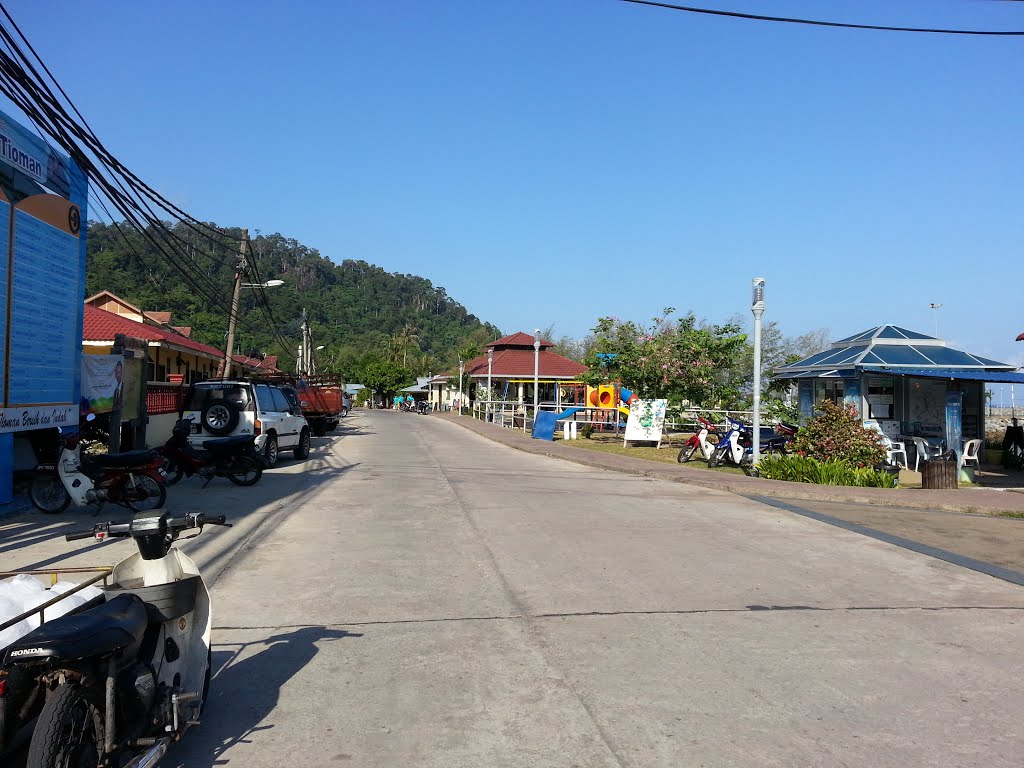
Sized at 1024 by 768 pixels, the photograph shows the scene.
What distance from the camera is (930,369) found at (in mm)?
18172

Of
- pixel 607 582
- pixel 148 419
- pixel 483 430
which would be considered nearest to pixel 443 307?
pixel 483 430

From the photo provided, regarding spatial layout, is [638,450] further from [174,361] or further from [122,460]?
[174,361]

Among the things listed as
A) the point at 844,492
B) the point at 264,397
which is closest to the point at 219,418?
the point at 264,397

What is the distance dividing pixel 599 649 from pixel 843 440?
42.7 feet

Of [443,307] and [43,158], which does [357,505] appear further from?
[443,307]

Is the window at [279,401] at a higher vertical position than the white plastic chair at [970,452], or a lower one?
higher

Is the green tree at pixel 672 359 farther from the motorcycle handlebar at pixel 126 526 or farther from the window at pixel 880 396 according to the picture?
the motorcycle handlebar at pixel 126 526

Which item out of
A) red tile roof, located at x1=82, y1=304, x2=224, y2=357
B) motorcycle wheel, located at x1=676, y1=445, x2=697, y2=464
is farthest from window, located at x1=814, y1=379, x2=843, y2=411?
red tile roof, located at x1=82, y1=304, x2=224, y2=357

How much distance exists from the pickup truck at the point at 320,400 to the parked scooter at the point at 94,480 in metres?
17.4

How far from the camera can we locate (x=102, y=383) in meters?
15.6

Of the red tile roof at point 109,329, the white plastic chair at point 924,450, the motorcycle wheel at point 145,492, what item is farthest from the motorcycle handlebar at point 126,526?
the red tile roof at point 109,329

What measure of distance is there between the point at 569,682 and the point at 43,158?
1104cm

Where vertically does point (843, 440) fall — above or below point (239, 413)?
below

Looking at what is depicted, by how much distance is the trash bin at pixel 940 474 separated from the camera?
52.1ft
